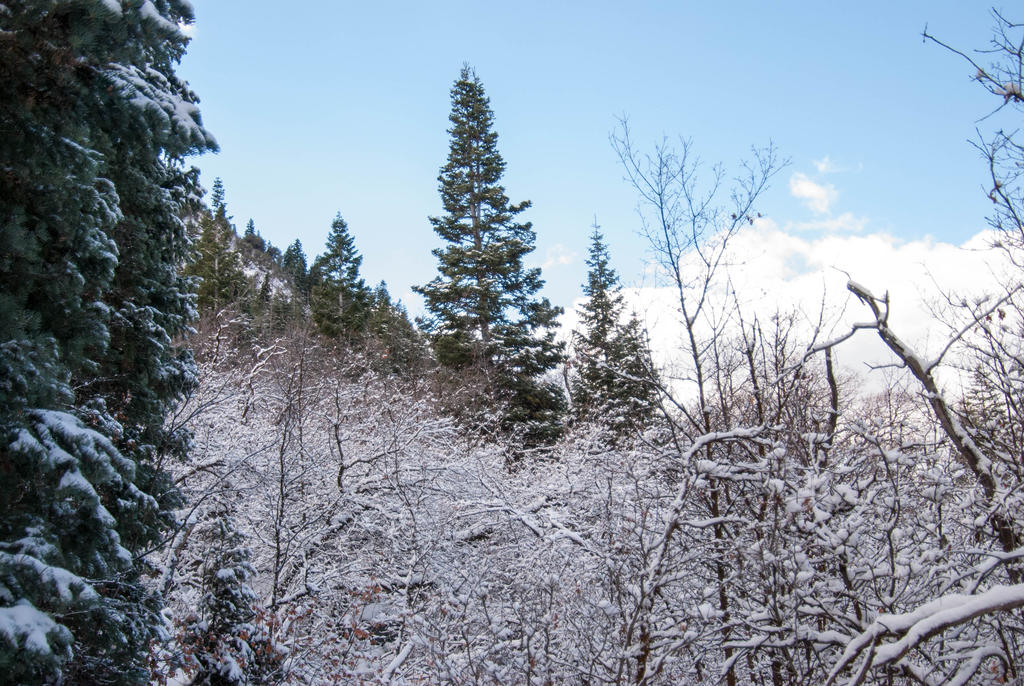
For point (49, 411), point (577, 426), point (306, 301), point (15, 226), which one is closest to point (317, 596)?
point (49, 411)

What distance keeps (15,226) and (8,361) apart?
0.82 metres

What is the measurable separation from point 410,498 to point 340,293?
20.1 meters

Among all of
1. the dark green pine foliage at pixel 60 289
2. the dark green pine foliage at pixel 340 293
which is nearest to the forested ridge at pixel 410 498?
the dark green pine foliage at pixel 60 289

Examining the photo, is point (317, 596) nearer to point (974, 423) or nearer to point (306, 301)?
point (974, 423)

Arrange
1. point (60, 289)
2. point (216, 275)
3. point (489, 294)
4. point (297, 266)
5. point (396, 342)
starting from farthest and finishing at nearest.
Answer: point (297, 266) → point (216, 275) → point (396, 342) → point (489, 294) → point (60, 289)

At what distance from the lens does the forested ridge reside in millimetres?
3297

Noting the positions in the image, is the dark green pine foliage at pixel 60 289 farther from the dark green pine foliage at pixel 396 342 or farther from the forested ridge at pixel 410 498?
the dark green pine foliage at pixel 396 342

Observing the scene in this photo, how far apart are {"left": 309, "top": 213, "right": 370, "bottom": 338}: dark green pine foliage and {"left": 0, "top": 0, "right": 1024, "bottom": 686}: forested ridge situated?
14.9 metres

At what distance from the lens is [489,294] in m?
18.1

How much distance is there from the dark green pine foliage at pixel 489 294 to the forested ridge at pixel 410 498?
528 cm

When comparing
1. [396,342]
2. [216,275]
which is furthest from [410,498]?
[216,275]

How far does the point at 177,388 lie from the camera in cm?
635

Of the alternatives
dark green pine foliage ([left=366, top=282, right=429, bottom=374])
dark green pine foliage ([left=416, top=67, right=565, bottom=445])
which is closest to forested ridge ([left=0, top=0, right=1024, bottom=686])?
dark green pine foliage ([left=416, top=67, right=565, bottom=445])

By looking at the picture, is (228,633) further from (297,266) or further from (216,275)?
(297,266)
